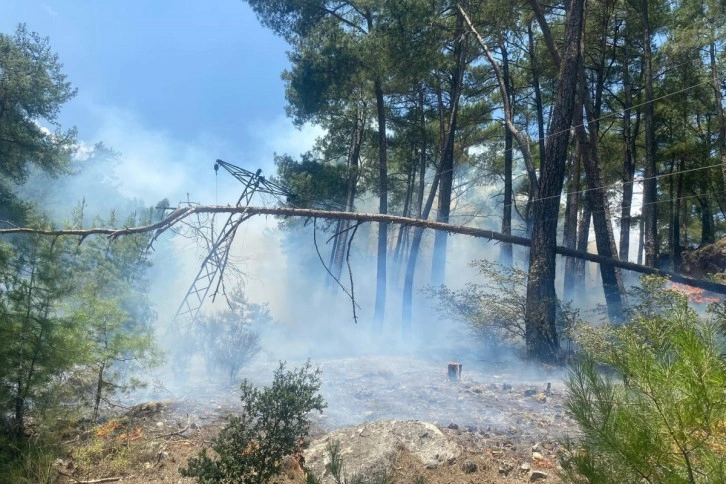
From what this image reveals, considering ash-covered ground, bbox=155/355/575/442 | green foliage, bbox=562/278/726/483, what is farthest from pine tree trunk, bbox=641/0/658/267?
green foliage, bbox=562/278/726/483

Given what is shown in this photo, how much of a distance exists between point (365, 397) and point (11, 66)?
51.3 ft

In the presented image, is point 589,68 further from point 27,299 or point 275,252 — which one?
point 275,252

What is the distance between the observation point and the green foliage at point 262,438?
15.0ft

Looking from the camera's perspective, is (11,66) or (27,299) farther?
(11,66)

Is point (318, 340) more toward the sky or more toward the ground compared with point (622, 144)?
more toward the ground

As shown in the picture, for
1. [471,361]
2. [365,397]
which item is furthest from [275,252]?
[365,397]

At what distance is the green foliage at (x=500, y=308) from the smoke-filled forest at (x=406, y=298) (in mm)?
63

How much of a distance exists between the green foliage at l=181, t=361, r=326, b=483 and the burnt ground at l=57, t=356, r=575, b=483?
854mm

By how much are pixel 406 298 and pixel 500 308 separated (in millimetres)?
7382

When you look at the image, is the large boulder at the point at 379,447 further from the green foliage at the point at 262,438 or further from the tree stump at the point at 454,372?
the tree stump at the point at 454,372

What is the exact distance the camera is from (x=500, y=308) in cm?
1192

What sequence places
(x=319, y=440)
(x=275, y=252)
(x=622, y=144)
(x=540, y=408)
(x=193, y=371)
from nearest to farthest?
(x=319, y=440) < (x=540, y=408) < (x=193, y=371) < (x=622, y=144) < (x=275, y=252)

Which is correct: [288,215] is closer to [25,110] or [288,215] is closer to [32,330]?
[32,330]

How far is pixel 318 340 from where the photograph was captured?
2120 cm
